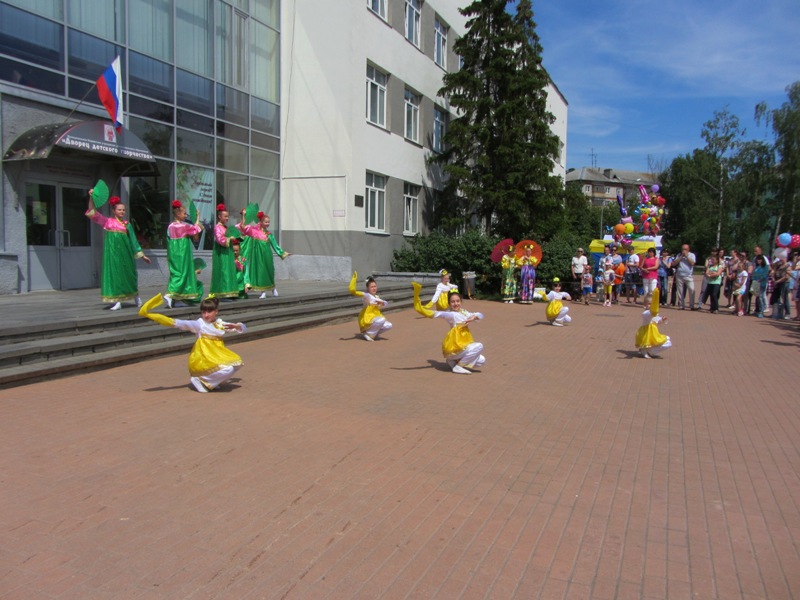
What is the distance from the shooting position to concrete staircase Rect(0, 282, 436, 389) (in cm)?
736

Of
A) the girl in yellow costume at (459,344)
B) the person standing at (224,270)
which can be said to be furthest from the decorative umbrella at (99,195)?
the girl in yellow costume at (459,344)

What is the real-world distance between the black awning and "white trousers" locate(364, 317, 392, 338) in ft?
22.0

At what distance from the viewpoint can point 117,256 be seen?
9953 mm

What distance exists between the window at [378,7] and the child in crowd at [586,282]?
1109cm

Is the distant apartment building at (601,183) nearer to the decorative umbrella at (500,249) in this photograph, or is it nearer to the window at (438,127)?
the window at (438,127)

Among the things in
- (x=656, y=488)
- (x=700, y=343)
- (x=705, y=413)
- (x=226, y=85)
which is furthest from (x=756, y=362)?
(x=226, y=85)

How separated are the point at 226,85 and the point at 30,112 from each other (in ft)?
21.0

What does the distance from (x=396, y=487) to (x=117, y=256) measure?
7.46m

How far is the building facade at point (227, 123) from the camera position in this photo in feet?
41.0

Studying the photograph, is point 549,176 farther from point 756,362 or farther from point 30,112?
point 30,112

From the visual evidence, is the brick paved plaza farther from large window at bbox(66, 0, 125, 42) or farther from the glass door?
large window at bbox(66, 0, 125, 42)

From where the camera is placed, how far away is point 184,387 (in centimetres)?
732

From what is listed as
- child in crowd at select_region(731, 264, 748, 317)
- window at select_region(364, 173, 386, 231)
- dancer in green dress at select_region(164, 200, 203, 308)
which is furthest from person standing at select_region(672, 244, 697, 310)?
dancer in green dress at select_region(164, 200, 203, 308)

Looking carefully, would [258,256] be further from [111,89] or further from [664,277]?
[664,277]
